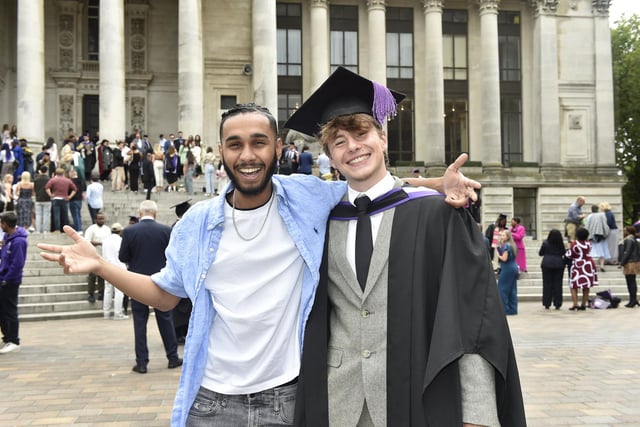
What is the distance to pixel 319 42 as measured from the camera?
1329 inches

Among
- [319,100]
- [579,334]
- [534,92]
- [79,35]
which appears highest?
[79,35]

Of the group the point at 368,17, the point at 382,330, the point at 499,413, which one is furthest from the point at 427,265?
the point at 368,17

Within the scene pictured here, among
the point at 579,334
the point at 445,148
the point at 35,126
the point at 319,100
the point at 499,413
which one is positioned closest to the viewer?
the point at 499,413

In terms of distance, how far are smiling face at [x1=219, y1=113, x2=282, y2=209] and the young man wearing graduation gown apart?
1.13 feet

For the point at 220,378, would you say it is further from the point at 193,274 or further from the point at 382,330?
the point at 382,330

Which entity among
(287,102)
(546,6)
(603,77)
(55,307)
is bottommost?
(55,307)

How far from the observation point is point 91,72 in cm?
3509

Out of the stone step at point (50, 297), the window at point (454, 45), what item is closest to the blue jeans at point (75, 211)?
the stone step at point (50, 297)

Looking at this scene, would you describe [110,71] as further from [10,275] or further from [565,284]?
[565,284]

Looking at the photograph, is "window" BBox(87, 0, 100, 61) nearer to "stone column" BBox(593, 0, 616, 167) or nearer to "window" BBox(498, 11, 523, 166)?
"window" BBox(498, 11, 523, 166)

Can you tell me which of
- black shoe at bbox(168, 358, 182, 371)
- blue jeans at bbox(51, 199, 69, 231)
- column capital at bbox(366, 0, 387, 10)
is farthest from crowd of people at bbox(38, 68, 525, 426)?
column capital at bbox(366, 0, 387, 10)

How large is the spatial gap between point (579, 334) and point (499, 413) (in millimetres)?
9748

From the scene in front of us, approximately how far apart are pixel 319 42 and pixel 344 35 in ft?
10.9

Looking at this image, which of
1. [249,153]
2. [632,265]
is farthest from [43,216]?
[249,153]
